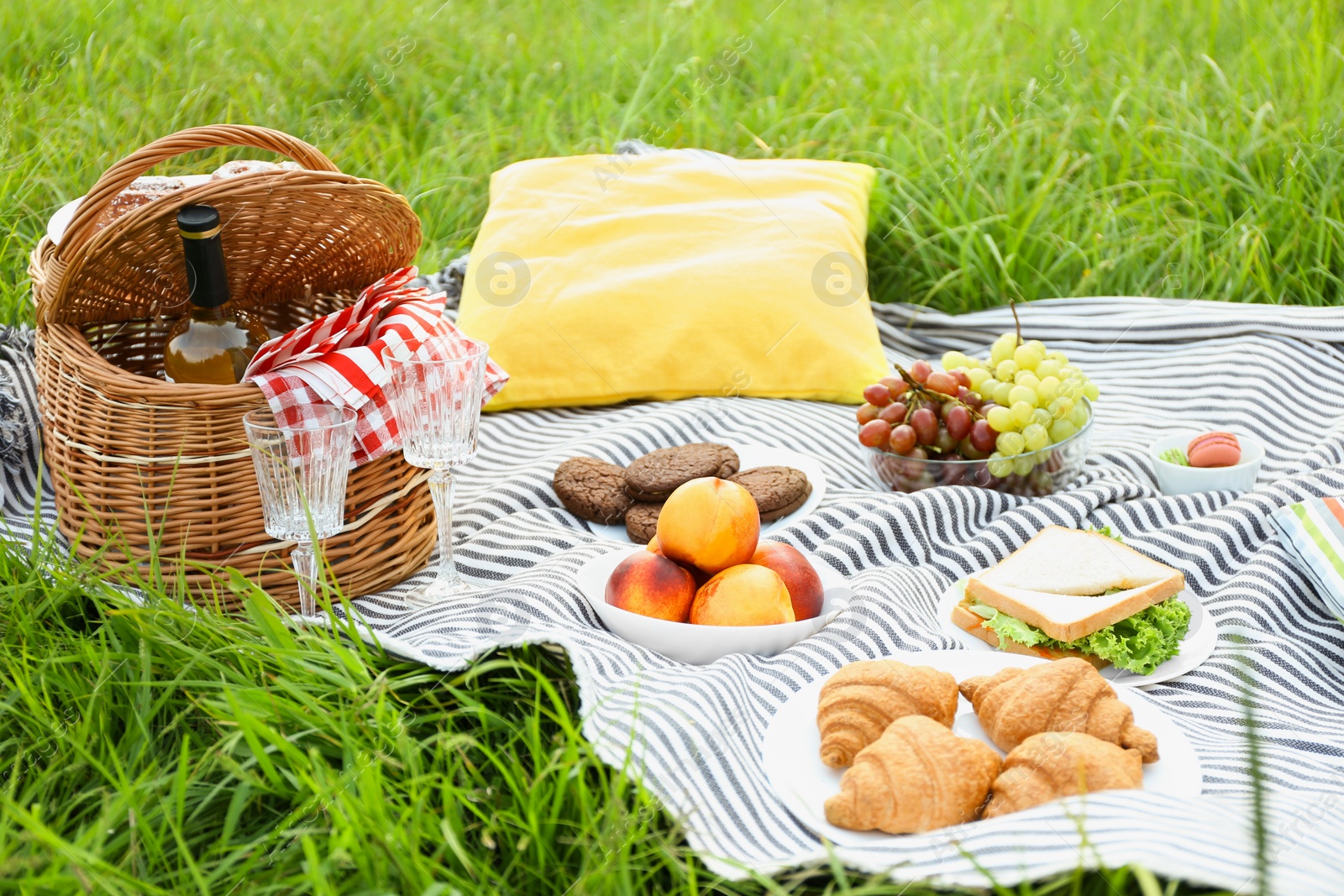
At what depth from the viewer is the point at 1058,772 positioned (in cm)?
125

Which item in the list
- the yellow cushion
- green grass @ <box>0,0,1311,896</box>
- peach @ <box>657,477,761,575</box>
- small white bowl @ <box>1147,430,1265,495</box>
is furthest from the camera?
the yellow cushion

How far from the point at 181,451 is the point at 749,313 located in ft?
4.61

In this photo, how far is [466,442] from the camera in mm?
1790

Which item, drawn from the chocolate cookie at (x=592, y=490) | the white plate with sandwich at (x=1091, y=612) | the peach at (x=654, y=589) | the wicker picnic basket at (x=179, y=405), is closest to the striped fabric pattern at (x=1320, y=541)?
the white plate with sandwich at (x=1091, y=612)

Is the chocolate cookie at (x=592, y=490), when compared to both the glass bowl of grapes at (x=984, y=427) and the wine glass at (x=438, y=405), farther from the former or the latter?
the glass bowl of grapes at (x=984, y=427)

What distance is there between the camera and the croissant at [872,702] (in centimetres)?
135

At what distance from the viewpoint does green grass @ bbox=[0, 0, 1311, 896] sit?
1278 millimetres

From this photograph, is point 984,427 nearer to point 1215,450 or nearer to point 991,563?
point 991,563

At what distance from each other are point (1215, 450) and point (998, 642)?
91cm

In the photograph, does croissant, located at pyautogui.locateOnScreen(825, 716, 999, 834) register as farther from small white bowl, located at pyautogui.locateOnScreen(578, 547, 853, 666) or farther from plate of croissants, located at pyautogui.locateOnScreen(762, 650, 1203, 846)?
small white bowl, located at pyautogui.locateOnScreen(578, 547, 853, 666)

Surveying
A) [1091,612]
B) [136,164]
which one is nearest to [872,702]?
[1091,612]

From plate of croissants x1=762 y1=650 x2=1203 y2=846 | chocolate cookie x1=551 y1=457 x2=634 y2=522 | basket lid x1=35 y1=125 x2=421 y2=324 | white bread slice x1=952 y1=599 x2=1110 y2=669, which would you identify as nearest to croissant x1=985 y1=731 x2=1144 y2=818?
plate of croissants x1=762 y1=650 x2=1203 y2=846

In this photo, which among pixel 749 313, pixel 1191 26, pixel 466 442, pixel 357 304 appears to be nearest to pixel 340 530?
pixel 466 442

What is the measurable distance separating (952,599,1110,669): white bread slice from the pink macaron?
83 centimetres
